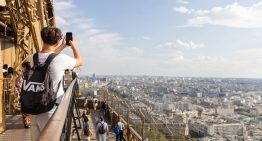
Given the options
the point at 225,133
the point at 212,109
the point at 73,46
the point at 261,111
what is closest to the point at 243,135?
the point at 225,133

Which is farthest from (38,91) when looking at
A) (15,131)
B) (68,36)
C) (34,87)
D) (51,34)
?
(15,131)

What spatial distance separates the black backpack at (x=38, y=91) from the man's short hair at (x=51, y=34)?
149 millimetres

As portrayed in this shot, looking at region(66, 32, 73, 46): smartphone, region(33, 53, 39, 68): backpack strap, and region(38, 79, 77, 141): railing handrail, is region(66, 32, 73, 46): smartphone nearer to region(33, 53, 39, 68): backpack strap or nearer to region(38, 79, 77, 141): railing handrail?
region(33, 53, 39, 68): backpack strap

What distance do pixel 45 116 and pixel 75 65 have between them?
1.91 feet

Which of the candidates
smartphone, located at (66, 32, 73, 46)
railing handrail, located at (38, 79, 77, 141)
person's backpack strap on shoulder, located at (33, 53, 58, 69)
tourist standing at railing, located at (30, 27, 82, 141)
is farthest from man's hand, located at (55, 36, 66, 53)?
railing handrail, located at (38, 79, 77, 141)

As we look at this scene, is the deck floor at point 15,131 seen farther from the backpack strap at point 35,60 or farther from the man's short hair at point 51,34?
the man's short hair at point 51,34

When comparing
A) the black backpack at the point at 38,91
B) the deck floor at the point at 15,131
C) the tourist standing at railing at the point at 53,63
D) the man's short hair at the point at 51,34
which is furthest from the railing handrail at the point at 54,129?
the deck floor at the point at 15,131

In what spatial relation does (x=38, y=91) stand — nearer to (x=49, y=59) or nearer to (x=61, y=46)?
(x=49, y=59)

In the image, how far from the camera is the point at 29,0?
16906 mm

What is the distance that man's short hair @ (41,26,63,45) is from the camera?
3746 mm

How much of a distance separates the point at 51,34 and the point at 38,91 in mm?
542

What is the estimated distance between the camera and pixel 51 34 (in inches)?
148

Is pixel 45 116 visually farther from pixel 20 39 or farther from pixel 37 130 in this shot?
pixel 20 39

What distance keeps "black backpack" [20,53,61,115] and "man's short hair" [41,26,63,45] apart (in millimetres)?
149
